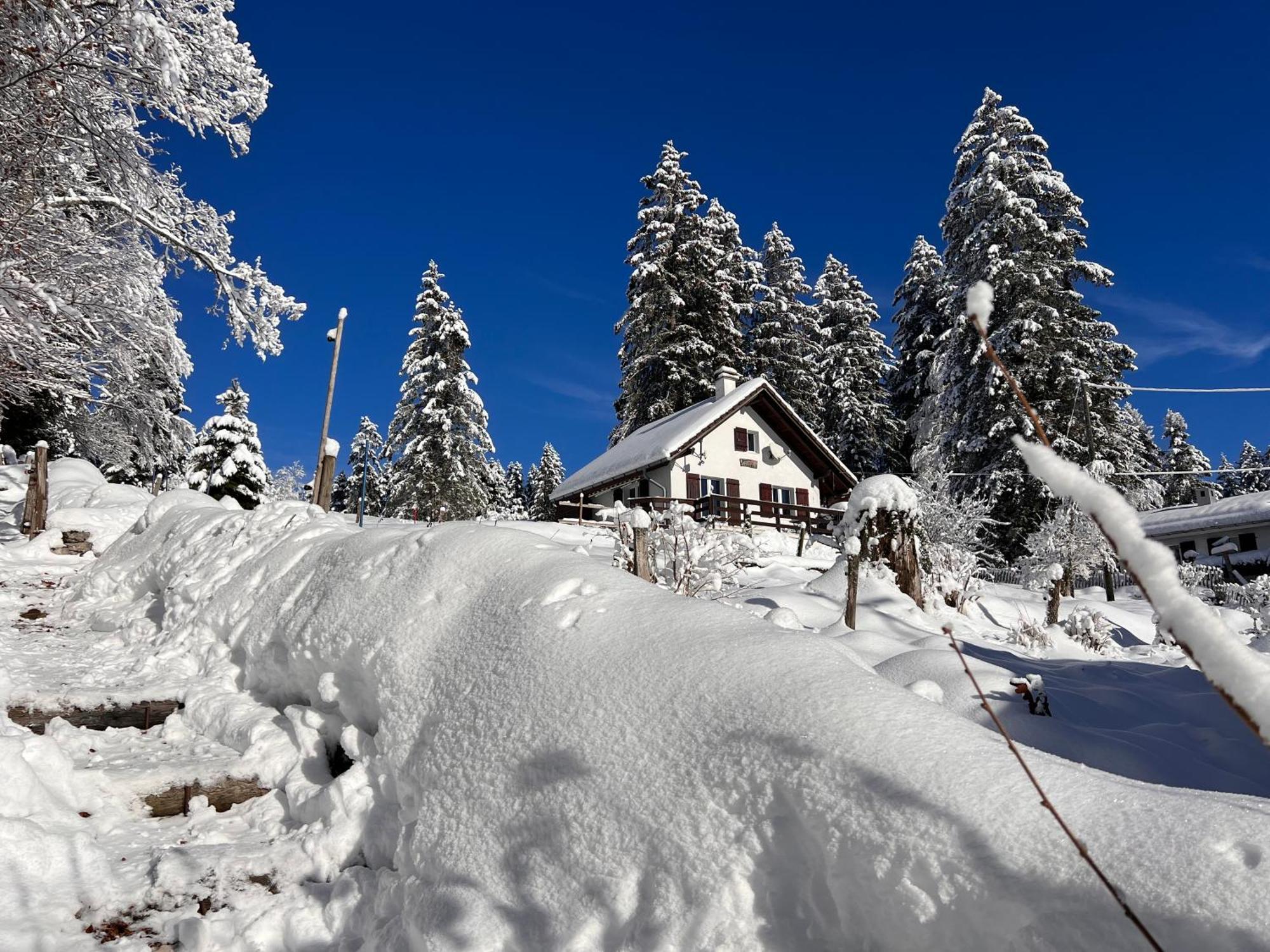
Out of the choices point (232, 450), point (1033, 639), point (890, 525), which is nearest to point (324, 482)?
point (890, 525)

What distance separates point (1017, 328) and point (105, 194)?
2355 cm

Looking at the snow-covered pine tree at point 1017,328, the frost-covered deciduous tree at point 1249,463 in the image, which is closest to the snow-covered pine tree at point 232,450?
the snow-covered pine tree at point 1017,328

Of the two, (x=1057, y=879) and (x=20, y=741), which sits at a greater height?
(x=1057, y=879)

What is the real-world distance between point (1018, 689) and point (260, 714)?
15.7 feet

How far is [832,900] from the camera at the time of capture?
2102mm

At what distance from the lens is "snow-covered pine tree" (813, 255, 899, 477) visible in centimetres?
3488

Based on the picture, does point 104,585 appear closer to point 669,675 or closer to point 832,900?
point 669,675

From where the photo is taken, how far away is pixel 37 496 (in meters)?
11.6

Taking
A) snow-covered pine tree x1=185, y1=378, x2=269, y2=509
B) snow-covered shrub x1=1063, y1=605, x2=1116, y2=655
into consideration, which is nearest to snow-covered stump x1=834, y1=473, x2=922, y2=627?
snow-covered shrub x1=1063, y1=605, x2=1116, y2=655

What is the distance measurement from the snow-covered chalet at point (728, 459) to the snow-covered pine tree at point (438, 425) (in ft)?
14.2

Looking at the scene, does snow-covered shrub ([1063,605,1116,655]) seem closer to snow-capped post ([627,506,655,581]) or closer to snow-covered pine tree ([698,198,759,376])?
snow-capped post ([627,506,655,581])

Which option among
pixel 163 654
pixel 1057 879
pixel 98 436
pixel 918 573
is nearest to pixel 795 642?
pixel 1057 879

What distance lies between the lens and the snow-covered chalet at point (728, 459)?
89.2ft

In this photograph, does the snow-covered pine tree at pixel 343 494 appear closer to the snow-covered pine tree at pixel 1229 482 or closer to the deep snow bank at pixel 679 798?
the deep snow bank at pixel 679 798
